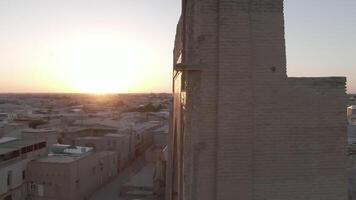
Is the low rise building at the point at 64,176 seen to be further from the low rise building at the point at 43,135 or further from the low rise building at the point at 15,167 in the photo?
the low rise building at the point at 43,135

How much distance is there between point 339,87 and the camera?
645cm

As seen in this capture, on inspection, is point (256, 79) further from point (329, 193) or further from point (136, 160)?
point (136, 160)

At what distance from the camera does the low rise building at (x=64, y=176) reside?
20859mm

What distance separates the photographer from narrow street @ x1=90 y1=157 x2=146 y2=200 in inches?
906

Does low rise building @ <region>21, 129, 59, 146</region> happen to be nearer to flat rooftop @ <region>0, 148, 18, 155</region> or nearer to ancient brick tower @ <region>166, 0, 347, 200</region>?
flat rooftop @ <region>0, 148, 18, 155</region>

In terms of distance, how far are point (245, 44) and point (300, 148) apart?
1806 mm

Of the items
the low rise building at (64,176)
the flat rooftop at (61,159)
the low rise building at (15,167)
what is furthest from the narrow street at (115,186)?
the low rise building at (15,167)

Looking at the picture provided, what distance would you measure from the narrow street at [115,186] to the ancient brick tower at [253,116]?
16.9m

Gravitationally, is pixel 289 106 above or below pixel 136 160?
above

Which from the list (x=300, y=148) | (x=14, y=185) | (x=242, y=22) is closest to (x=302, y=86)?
(x=300, y=148)

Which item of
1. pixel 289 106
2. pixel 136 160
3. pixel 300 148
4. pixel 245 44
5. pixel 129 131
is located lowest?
pixel 136 160

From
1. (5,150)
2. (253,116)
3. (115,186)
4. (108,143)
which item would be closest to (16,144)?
A: (5,150)

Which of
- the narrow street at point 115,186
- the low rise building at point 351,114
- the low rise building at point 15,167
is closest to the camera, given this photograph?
the low rise building at point 15,167

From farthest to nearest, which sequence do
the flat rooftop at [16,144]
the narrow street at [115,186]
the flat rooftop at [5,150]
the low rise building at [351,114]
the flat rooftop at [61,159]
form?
the low rise building at [351,114] → the flat rooftop at [16,144] → the narrow street at [115,186] → the flat rooftop at [5,150] → the flat rooftop at [61,159]
